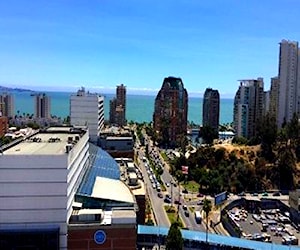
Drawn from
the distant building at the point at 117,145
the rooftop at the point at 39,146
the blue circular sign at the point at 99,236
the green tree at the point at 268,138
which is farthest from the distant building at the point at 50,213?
the green tree at the point at 268,138

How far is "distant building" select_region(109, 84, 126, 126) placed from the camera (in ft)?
272

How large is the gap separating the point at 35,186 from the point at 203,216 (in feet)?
66.5

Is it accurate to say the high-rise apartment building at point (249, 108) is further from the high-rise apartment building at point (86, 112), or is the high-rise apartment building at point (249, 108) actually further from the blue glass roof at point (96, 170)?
the blue glass roof at point (96, 170)

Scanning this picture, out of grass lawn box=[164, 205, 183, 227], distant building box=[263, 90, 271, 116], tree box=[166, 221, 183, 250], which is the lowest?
grass lawn box=[164, 205, 183, 227]

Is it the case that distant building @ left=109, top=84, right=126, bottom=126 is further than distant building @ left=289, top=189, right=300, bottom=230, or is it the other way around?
distant building @ left=109, top=84, right=126, bottom=126

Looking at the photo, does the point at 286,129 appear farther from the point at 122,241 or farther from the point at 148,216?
→ the point at 122,241

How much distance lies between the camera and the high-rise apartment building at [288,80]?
210ft

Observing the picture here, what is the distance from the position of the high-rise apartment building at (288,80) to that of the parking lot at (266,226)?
30848mm

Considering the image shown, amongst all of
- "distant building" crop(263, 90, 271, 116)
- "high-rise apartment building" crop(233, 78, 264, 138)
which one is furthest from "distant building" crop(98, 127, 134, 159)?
"distant building" crop(263, 90, 271, 116)

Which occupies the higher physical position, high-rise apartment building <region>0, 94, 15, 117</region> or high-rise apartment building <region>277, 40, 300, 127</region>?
high-rise apartment building <region>277, 40, 300, 127</region>

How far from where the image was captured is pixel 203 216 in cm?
3447

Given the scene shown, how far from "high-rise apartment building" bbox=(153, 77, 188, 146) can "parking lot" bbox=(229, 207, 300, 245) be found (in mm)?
31153

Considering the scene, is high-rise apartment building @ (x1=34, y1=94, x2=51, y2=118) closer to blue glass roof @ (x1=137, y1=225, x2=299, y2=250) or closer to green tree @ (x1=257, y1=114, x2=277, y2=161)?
green tree @ (x1=257, y1=114, x2=277, y2=161)

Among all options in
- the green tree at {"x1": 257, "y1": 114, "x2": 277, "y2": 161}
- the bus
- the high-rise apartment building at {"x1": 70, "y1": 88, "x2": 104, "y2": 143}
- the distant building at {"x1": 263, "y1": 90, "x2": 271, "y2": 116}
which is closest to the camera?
the bus
